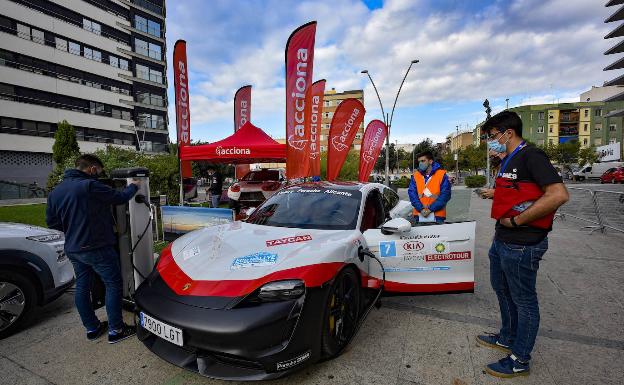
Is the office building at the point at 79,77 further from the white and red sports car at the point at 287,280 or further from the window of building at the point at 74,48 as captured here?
the white and red sports car at the point at 287,280

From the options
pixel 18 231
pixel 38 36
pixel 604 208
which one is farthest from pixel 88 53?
pixel 604 208

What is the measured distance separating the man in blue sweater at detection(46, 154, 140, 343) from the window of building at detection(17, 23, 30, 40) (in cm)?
3594

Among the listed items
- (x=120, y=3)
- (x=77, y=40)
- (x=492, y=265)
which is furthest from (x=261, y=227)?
(x=120, y=3)

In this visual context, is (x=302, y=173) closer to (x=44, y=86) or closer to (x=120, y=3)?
(x=44, y=86)

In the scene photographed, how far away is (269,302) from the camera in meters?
2.07

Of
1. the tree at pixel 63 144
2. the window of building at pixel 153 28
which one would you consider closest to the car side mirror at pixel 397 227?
the tree at pixel 63 144

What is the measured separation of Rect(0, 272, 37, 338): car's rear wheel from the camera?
292 cm

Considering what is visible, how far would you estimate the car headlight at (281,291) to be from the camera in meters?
2.09

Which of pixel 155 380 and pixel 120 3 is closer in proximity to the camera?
pixel 155 380

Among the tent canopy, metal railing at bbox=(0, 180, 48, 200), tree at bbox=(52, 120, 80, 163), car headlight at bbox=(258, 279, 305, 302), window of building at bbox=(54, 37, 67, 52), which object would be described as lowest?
metal railing at bbox=(0, 180, 48, 200)

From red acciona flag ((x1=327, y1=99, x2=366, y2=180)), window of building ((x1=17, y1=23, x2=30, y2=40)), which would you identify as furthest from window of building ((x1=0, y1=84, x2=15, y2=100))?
red acciona flag ((x1=327, y1=99, x2=366, y2=180))

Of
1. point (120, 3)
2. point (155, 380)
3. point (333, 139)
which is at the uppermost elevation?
point (120, 3)

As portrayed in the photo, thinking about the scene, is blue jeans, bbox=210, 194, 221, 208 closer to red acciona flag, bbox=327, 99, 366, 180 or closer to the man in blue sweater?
red acciona flag, bbox=327, 99, 366, 180

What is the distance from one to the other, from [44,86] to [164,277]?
36844mm
